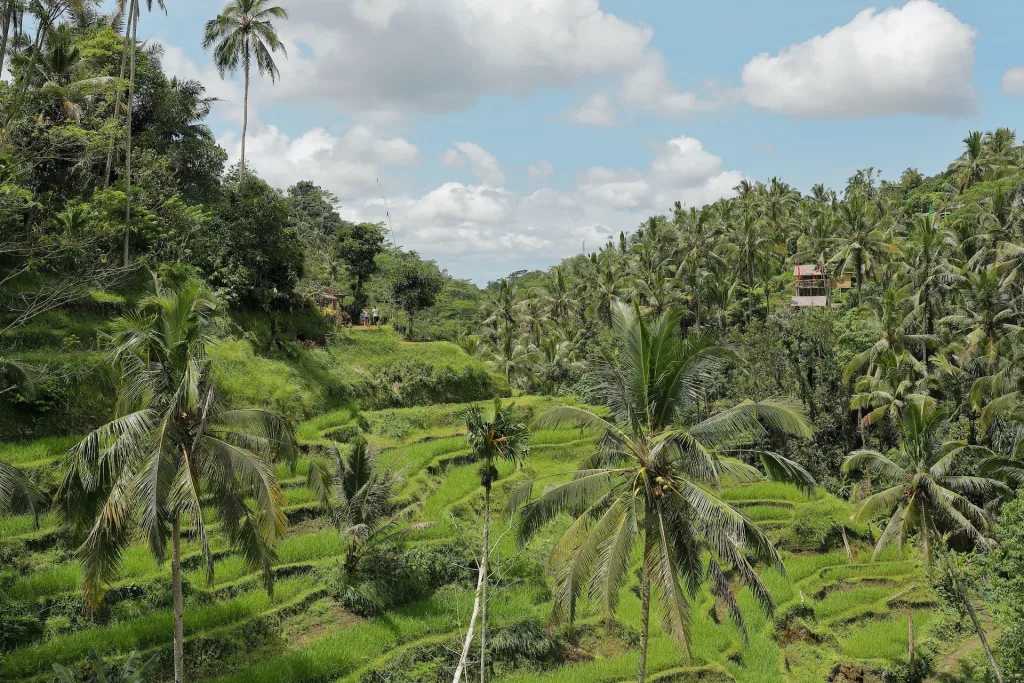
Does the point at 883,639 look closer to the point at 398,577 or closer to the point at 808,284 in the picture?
the point at 398,577

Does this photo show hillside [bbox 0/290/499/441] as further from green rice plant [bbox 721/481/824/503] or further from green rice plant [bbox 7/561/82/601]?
green rice plant [bbox 721/481/824/503]

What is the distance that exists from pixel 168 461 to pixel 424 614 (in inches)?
363

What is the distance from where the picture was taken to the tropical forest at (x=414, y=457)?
11445mm

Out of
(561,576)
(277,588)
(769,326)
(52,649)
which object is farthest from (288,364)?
(769,326)

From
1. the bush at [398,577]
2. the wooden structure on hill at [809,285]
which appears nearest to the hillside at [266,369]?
the bush at [398,577]

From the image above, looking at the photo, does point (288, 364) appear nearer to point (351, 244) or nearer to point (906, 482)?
point (351, 244)

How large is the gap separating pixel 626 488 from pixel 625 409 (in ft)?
4.31

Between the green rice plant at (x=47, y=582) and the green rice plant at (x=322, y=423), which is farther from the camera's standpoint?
the green rice plant at (x=322, y=423)

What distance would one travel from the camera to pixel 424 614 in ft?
59.8

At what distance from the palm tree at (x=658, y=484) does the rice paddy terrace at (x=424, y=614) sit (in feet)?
3.41

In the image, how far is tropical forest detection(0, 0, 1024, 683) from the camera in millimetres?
11445

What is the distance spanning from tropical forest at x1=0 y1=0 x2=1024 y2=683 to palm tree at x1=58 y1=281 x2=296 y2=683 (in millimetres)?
66

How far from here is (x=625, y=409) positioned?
468 inches

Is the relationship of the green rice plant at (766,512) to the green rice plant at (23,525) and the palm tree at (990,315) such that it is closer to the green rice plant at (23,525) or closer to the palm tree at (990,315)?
the palm tree at (990,315)
